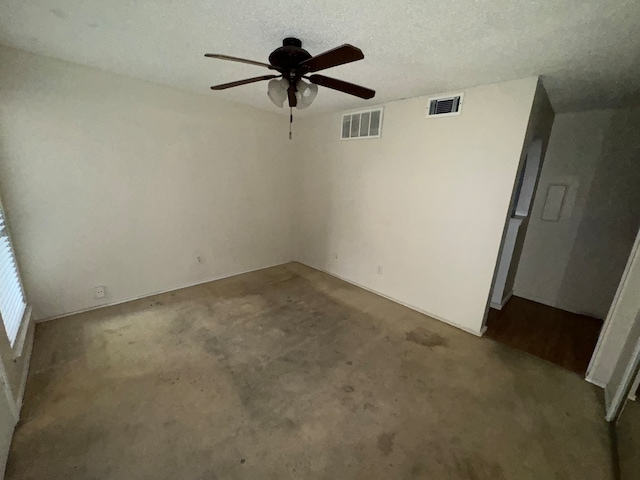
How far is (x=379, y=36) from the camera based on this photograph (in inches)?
62.3

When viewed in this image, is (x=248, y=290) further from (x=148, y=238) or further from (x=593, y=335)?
(x=593, y=335)

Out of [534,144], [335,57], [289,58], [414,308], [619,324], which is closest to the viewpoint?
[335,57]

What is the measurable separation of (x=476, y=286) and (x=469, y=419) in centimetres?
127

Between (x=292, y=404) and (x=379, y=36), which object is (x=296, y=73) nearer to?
(x=379, y=36)

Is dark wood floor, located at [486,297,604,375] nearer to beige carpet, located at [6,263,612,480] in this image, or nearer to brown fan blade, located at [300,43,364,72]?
beige carpet, located at [6,263,612,480]

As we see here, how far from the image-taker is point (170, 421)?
161 centimetres

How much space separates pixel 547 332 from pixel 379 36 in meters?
3.28

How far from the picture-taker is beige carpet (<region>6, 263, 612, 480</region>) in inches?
55.1

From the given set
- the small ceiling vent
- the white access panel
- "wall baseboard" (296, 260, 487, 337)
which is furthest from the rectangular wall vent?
the white access panel

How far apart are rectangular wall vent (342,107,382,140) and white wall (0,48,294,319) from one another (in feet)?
3.45

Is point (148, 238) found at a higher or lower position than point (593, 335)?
higher

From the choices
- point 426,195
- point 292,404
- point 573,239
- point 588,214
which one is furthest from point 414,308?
point 588,214

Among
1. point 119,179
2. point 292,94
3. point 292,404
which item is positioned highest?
point 292,94

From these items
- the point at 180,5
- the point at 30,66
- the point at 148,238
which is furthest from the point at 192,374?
the point at 30,66
